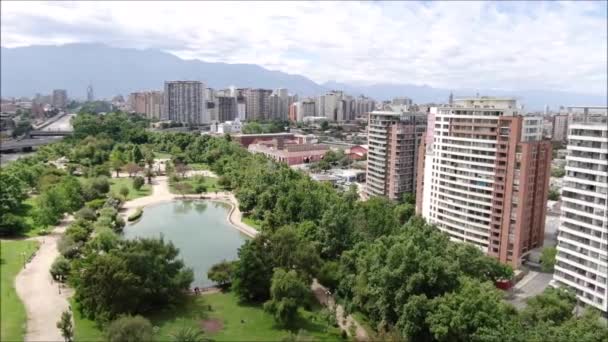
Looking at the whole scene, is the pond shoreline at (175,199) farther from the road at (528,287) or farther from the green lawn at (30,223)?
the road at (528,287)

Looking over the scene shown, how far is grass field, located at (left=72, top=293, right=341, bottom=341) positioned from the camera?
24.4ft

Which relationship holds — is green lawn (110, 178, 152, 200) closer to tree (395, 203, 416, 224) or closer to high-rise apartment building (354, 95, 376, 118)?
tree (395, 203, 416, 224)

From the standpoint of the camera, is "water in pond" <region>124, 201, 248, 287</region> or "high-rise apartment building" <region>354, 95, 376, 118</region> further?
"high-rise apartment building" <region>354, 95, 376, 118</region>

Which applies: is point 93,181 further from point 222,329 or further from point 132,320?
point 132,320

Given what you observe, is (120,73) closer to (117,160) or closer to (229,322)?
(117,160)

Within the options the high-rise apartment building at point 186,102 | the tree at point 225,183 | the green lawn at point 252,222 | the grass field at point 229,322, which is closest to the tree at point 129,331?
the grass field at point 229,322

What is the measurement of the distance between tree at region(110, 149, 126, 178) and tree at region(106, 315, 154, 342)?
685 inches

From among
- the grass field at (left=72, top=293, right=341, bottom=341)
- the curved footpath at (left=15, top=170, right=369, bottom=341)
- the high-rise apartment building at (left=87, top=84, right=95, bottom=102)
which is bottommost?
the grass field at (left=72, top=293, right=341, bottom=341)

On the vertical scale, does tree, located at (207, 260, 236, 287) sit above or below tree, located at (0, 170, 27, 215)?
below

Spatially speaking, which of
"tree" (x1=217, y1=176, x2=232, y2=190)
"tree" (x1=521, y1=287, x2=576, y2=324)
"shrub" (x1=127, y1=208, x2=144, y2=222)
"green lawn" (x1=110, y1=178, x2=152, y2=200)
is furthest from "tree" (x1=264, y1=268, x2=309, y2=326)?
"tree" (x1=217, y1=176, x2=232, y2=190)

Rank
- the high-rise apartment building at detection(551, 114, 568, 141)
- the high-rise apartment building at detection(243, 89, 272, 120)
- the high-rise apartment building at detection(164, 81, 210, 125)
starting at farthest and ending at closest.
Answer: the high-rise apartment building at detection(243, 89, 272, 120), the high-rise apartment building at detection(164, 81, 210, 125), the high-rise apartment building at detection(551, 114, 568, 141)

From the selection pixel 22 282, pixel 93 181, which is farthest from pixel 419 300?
pixel 93 181

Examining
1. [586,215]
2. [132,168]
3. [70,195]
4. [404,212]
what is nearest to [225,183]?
[132,168]

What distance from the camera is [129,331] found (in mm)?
5527
